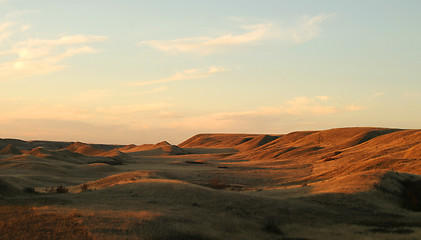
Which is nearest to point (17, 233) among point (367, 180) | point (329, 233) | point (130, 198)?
point (130, 198)

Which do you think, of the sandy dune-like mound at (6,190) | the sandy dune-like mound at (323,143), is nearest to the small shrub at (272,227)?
the sandy dune-like mound at (6,190)

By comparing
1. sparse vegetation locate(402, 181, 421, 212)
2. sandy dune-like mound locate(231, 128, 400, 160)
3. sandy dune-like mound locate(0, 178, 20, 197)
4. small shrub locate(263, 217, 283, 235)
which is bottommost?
small shrub locate(263, 217, 283, 235)

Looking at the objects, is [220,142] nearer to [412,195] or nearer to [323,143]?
[323,143]

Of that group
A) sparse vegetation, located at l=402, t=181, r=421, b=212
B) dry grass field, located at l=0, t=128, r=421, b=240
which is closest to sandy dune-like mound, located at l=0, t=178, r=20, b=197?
dry grass field, located at l=0, t=128, r=421, b=240

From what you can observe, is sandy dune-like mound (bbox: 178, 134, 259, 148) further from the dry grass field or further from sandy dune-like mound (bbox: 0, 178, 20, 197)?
sandy dune-like mound (bbox: 0, 178, 20, 197)

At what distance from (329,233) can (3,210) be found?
1334 cm

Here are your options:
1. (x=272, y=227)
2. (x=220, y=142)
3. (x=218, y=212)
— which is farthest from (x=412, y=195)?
(x=220, y=142)

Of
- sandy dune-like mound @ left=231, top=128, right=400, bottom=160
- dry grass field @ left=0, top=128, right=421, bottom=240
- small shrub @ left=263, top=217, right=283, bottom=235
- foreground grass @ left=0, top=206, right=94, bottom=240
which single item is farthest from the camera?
sandy dune-like mound @ left=231, top=128, right=400, bottom=160

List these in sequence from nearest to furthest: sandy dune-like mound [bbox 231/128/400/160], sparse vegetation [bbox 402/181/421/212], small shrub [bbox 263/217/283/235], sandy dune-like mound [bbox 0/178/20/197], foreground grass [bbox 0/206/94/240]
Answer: foreground grass [bbox 0/206/94/240] → small shrub [bbox 263/217/283/235] → sandy dune-like mound [bbox 0/178/20/197] → sparse vegetation [bbox 402/181/421/212] → sandy dune-like mound [bbox 231/128/400/160]

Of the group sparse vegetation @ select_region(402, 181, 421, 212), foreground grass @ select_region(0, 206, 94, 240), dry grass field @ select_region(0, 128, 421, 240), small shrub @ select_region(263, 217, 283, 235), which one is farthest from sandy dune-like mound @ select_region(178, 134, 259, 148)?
foreground grass @ select_region(0, 206, 94, 240)

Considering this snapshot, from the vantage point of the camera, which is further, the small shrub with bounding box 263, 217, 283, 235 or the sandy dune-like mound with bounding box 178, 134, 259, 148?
the sandy dune-like mound with bounding box 178, 134, 259, 148

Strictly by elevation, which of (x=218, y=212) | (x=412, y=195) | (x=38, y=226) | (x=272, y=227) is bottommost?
(x=272, y=227)

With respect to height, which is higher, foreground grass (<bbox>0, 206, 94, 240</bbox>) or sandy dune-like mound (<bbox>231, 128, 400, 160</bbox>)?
sandy dune-like mound (<bbox>231, 128, 400, 160</bbox>)

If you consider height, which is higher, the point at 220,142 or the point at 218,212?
the point at 220,142
